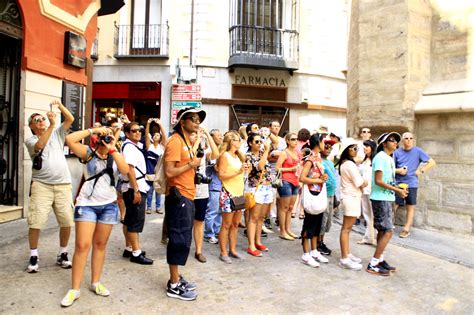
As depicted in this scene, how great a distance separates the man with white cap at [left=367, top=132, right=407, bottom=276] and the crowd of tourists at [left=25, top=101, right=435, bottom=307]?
0.5 inches

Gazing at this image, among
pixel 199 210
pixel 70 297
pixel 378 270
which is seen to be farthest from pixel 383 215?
pixel 70 297

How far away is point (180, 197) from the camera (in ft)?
11.7

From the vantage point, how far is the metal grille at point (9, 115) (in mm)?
6352

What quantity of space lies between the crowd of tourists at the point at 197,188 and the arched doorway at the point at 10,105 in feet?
6.74

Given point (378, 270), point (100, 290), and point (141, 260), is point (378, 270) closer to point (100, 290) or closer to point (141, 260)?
point (141, 260)

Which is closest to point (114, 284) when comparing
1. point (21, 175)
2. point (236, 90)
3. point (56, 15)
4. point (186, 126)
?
point (186, 126)

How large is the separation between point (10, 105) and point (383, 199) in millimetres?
6141

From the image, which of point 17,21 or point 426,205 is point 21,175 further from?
point 426,205


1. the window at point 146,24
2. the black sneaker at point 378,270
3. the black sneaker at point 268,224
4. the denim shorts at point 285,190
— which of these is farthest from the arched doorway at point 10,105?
the window at point 146,24

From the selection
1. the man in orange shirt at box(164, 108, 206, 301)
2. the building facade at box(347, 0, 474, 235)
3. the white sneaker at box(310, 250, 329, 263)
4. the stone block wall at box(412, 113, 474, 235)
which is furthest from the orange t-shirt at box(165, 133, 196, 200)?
the stone block wall at box(412, 113, 474, 235)

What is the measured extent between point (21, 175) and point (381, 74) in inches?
264

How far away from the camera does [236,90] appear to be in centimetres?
1588

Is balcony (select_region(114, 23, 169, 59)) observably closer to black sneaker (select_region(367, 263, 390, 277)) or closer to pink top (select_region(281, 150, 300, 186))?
pink top (select_region(281, 150, 300, 186))

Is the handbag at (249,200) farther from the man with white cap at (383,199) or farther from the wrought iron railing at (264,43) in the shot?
the wrought iron railing at (264,43)
